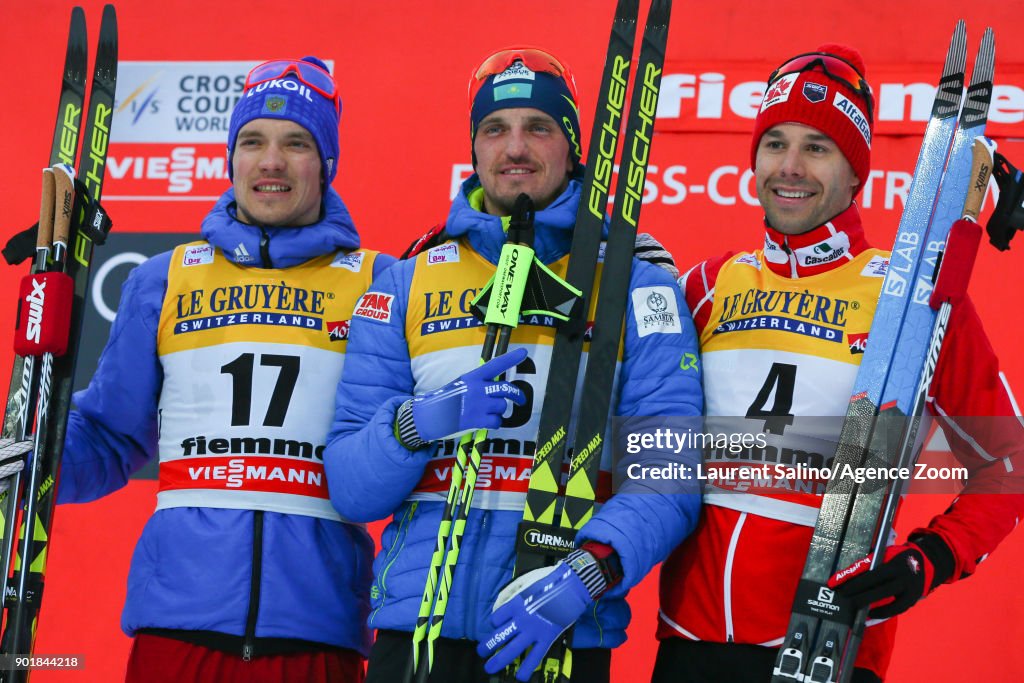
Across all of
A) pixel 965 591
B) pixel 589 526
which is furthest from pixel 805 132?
pixel 965 591

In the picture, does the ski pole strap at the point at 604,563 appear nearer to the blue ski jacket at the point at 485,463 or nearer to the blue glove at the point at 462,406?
the blue ski jacket at the point at 485,463

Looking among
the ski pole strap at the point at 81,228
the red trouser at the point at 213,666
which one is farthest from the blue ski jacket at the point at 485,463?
the ski pole strap at the point at 81,228

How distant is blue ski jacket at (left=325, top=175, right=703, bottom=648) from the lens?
2133 millimetres

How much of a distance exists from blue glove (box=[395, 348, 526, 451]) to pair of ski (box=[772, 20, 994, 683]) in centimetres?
56

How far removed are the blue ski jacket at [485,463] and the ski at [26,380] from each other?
0.66 m

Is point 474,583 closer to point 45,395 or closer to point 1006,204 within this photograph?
point 45,395

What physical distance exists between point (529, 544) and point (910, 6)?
2.38 metres

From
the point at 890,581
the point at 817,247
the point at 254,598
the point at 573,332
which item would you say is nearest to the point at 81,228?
the point at 254,598

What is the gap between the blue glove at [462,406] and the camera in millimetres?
2100

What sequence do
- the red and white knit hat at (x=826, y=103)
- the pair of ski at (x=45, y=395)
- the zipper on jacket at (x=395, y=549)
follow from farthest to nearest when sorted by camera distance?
the pair of ski at (x=45, y=395) < the red and white knit hat at (x=826, y=103) < the zipper on jacket at (x=395, y=549)

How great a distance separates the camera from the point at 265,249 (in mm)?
2529

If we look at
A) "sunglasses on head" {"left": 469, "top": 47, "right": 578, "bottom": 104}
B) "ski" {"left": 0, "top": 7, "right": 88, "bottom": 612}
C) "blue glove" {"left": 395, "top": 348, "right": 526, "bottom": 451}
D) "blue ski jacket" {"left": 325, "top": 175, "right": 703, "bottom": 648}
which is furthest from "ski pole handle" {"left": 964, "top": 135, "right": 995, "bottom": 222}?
"ski" {"left": 0, "top": 7, "right": 88, "bottom": 612}

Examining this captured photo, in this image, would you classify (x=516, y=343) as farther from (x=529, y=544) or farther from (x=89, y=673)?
(x=89, y=673)

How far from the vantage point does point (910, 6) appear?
374cm
